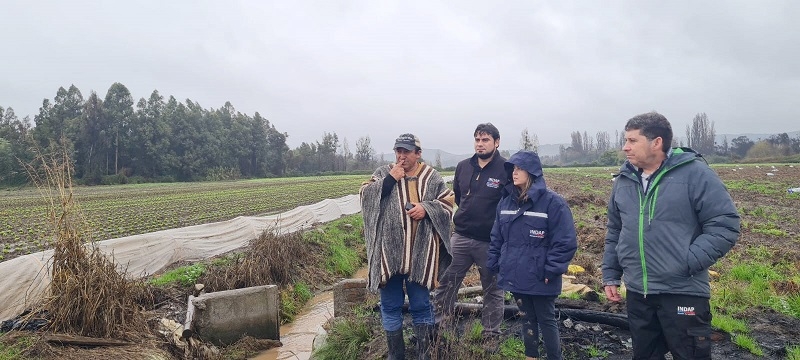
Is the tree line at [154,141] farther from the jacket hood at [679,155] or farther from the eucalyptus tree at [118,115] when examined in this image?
the jacket hood at [679,155]

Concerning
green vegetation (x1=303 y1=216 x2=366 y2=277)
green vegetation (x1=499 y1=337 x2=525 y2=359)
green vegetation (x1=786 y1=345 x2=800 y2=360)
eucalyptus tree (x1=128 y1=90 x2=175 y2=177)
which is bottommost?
green vegetation (x1=303 y1=216 x2=366 y2=277)

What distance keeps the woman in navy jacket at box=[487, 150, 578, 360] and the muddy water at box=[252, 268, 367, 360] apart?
270cm

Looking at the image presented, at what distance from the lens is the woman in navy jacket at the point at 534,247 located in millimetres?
3051

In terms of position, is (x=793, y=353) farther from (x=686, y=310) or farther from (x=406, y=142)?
(x=406, y=142)

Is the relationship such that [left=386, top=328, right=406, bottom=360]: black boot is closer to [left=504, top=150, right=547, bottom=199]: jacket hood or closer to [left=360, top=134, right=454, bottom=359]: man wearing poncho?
[left=360, top=134, right=454, bottom=359]: man wearing poncho

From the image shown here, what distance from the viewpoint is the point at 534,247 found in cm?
314

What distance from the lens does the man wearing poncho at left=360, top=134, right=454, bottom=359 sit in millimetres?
3320

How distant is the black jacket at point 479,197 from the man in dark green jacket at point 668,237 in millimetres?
1182

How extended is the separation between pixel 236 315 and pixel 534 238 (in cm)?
381

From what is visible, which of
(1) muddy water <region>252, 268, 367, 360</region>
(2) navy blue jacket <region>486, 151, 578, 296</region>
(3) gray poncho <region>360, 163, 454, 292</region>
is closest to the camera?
(2) navy blue jacket <region>486, 151, 578, 296</region>

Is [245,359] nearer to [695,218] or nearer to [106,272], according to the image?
[106,272]

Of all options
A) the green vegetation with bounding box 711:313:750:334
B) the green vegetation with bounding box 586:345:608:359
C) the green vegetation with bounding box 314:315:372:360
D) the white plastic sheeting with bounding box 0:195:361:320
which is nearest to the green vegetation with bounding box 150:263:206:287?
the white plastic sheeting with bounding box 0:195:361:320

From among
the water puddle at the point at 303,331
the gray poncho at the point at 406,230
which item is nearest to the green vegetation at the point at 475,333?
the gray poncho at the point at 406,230

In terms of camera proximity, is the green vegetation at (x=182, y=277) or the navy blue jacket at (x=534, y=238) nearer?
the navy blue jacket at (x=534, y=238)
